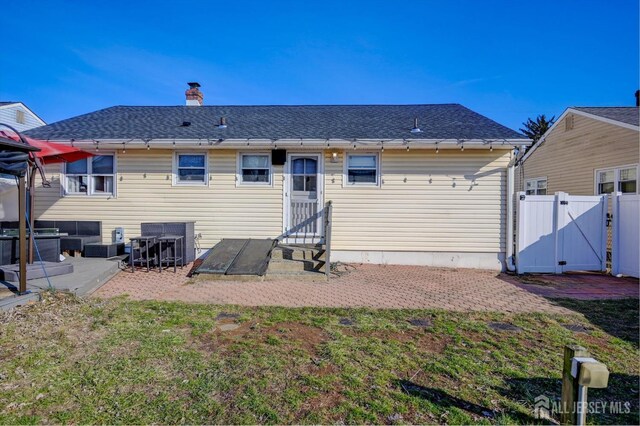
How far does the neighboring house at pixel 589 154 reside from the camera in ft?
33.4

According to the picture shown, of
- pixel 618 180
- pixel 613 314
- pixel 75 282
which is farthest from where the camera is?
pixel 618 180

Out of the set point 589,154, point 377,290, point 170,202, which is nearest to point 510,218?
point 377,290

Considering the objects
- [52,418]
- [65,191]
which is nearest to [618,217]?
[52,418]

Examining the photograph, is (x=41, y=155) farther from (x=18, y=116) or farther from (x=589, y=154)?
(x=18, y=116)

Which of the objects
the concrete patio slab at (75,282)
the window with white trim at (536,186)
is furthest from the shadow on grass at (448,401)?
the window with white trim at (536,186)

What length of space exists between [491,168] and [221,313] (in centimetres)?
737

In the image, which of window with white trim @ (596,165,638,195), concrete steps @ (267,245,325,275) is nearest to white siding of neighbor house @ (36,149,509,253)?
→ concrete steps @ (267,245,325,275)

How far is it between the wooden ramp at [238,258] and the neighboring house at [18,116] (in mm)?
19313

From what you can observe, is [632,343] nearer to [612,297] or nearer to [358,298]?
[612,297]

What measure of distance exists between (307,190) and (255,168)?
4.98 feet

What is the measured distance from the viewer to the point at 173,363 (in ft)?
10.5

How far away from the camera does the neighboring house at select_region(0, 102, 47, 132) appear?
1873 cm

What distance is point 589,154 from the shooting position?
11641 mm

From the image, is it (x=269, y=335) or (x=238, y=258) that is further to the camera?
(x=238, y=258)
